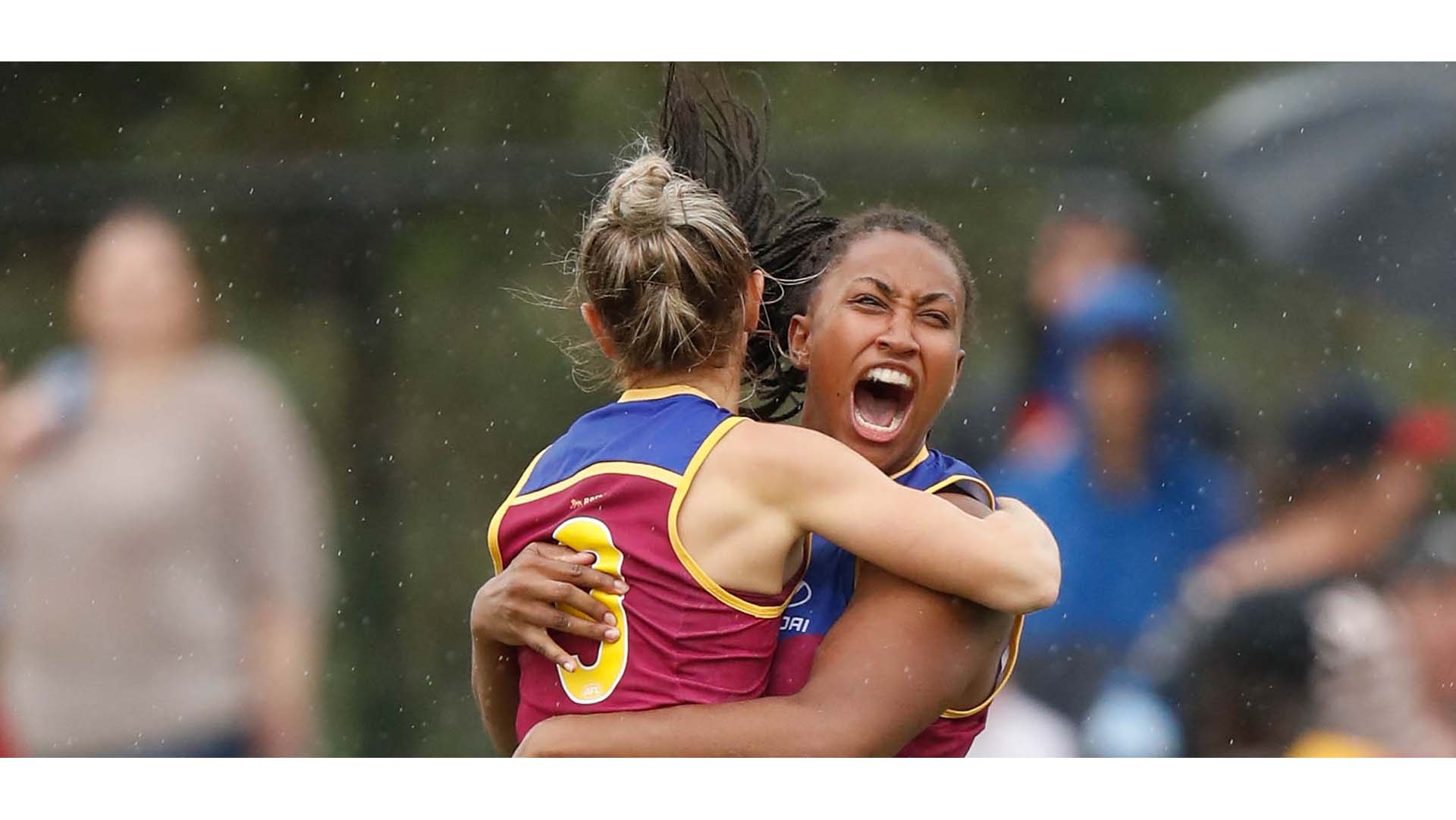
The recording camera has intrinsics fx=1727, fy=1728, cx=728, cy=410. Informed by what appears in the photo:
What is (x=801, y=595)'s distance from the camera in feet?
8.11

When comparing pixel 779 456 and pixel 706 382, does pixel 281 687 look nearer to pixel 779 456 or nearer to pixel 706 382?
pixel 706 382

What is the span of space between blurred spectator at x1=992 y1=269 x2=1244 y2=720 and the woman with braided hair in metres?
2.57

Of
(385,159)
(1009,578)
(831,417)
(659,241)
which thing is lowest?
(1009,578)

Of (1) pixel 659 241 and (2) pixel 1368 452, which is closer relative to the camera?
(1) pixel 659 241

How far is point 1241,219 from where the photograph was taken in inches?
306

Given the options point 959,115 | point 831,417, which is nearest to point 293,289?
point 959,115

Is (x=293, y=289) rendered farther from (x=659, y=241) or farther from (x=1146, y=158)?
(x=659, y=241)

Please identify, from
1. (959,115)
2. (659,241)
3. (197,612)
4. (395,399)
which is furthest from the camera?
(959,115)

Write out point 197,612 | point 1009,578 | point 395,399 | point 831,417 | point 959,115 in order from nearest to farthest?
point 1009,578 → point 831,417 → point 197,612 → point 395,399 → point 959,115

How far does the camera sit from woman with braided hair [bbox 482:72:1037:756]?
2.28 metres

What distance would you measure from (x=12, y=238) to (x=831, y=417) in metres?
6.23

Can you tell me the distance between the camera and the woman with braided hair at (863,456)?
228cm

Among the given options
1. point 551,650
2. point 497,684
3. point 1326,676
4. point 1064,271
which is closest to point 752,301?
point 551,650

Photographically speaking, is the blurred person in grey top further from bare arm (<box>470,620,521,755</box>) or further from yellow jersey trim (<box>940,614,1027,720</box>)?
yellow jersey trim (<box>940,614,1027,720</box>)
